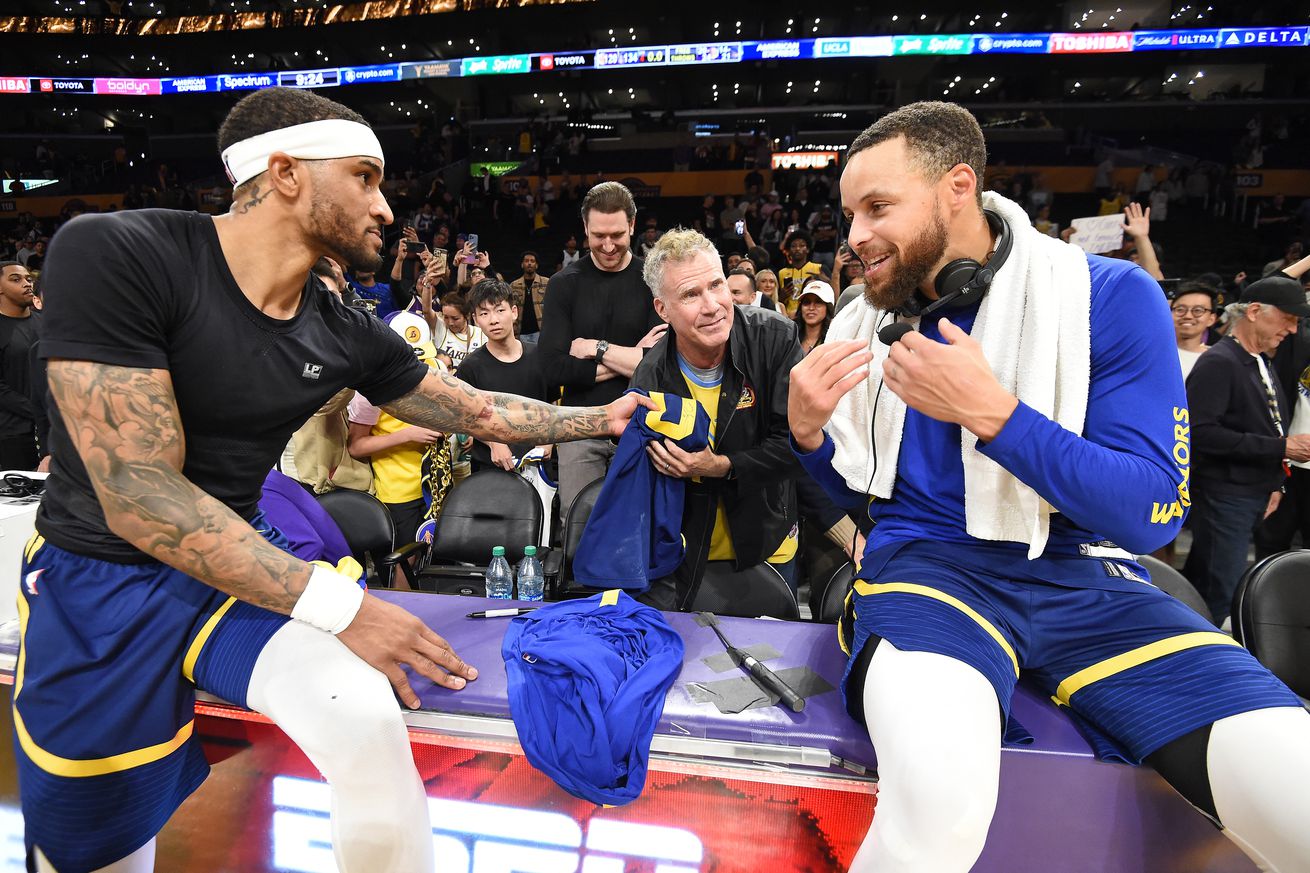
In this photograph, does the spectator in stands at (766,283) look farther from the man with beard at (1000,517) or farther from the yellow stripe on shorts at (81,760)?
the yellow stripe on shorts at (81,760)

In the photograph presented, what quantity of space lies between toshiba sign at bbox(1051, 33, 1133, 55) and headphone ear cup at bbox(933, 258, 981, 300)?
68.7ft

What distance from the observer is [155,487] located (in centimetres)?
156

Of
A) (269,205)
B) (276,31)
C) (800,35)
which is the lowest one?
(269,205)

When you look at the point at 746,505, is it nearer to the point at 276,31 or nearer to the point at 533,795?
the point at 533,795

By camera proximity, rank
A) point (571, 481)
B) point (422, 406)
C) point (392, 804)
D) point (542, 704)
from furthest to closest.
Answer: point (571, 481) < point (422, 406) < point (542, 704) < point (392, 804)

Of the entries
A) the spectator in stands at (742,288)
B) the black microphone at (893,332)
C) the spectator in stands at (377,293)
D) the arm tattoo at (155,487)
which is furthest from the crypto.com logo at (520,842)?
the spectator in stands at (377,293)

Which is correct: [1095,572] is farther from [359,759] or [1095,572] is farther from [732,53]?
[732,53]

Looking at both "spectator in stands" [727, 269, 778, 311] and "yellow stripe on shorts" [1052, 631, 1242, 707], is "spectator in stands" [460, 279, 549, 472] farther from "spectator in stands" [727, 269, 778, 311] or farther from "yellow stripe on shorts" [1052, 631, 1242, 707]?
"yellow stripe on shorts" [1052, 631, 1242, 707]

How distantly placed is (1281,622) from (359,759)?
8.57 feet

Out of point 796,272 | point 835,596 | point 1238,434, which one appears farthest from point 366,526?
point 796,272

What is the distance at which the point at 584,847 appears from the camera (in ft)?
6.07

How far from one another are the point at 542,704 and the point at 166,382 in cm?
111

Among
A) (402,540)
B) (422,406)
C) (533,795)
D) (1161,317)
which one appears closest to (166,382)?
(422,406)

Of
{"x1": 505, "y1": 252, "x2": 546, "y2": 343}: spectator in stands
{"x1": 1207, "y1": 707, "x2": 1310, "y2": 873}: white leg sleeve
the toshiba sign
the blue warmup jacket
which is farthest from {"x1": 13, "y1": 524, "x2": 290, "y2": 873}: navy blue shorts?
the toshiba sign
